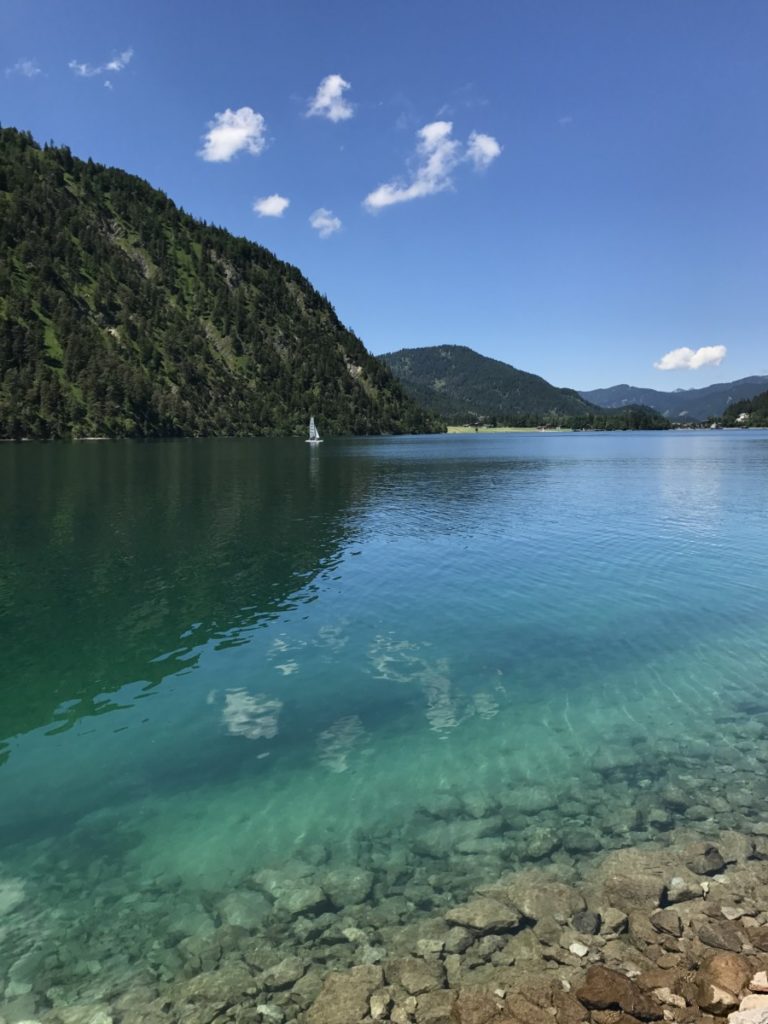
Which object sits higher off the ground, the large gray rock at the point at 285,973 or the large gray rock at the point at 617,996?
the large gray rock at the point at 617,996

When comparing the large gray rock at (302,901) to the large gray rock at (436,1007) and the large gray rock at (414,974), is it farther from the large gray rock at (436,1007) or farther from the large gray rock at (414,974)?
the large gray rock at (436,1007)

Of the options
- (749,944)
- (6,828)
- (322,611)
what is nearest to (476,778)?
(749,944)

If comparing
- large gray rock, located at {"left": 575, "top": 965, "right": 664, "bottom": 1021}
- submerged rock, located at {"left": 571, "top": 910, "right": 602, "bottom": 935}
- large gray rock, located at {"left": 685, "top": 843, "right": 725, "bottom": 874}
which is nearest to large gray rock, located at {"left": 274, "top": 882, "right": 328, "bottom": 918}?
submerged rock, located at {"left": 571, "top": 910, "right": 602, "bottom": 935}

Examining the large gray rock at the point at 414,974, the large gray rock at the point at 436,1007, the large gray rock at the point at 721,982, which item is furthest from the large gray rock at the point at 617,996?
the large gray rock at the point at 414,974

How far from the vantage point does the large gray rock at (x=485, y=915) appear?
11508 millimetres

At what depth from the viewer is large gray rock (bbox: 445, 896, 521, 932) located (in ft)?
37.8

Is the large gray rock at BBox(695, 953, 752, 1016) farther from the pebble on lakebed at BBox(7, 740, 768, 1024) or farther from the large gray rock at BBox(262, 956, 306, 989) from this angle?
the large gray rock at BBox(262, 956, 306, 989)

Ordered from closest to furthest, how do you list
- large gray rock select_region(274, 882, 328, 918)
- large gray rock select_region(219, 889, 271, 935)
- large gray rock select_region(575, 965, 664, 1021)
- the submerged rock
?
large gray rock select_region(575, 965, 664, 1021), the submerged rock, large gray rock select_region(219, 889, 271, 935), large gray rock select_region(274, 882, 328, 918)

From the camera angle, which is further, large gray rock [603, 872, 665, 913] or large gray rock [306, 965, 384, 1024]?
large gray rock [603, 872, 665, 913]

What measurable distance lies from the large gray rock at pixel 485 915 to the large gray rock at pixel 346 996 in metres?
1.96

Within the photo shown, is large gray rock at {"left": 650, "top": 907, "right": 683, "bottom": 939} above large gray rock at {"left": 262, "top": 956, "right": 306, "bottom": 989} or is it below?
above

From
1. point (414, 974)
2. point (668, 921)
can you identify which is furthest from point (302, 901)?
point (668, 921)

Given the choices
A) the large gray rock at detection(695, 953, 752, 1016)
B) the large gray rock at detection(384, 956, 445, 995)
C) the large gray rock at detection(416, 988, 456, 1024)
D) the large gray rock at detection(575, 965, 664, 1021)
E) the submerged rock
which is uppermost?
the large gray rock at detection(695, 953, 752, 1016)

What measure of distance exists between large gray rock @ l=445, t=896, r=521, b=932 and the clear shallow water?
2.15 ft
